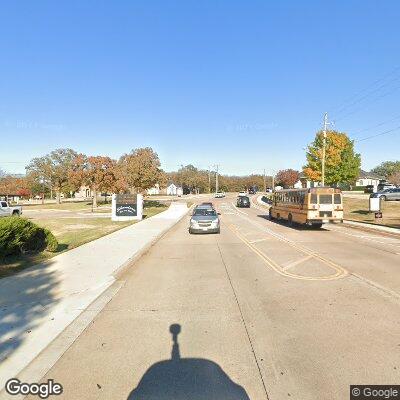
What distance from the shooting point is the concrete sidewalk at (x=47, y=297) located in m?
5.54

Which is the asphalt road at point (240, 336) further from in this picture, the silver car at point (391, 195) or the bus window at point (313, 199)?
the silver car at point (391, 195)

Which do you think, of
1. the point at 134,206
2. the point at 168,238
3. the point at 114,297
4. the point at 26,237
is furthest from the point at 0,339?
the point at 134,206

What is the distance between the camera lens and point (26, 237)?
42.4 feet

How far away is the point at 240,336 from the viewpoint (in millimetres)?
5938

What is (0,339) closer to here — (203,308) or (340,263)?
(203,308)

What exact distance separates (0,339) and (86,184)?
51.1 m

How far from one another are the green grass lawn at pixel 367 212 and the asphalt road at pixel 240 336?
2183 centimetres

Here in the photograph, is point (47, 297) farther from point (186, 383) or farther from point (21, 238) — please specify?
point (21, 238)

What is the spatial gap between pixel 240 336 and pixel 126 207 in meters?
28.2

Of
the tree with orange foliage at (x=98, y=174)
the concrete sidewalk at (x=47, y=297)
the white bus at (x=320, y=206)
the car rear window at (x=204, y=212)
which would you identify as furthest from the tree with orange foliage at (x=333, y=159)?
the concrete sidewalk at (x=47, y=297)

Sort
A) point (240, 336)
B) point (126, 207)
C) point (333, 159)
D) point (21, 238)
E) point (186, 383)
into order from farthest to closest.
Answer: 1. point (333, 159)
2. point (126, 207)
3. point (21, 238)
4. point (240, 336)
5. point (186, 383)

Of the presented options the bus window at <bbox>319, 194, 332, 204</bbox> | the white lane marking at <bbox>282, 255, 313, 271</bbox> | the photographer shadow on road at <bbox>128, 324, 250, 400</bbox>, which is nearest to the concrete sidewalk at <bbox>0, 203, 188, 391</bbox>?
the photographer shadow on road at <bbox>128, 324, 250, 400</bbox>

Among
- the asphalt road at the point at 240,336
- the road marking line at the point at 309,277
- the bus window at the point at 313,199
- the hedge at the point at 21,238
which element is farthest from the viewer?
the bus window at the point at 313,199

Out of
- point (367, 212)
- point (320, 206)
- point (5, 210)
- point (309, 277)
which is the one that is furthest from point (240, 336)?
point (367, 212)
